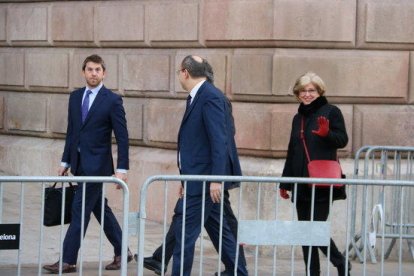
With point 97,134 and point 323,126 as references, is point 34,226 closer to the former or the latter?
point 97,134

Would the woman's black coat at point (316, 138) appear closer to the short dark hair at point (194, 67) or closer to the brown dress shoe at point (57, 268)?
the short dark hair at point (194, 67)

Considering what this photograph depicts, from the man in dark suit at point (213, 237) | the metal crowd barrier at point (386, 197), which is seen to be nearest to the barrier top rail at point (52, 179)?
the man in dark suit at point (213, 237)

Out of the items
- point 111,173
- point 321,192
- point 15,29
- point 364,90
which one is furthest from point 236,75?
point 15,29

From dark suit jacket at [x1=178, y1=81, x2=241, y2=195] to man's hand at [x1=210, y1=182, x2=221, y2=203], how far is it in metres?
0.22

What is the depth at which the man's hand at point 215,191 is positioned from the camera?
849cm

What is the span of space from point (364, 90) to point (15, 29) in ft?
16.5

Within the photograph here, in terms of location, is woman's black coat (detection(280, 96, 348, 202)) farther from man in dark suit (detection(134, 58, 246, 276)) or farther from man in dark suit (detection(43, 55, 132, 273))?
man in dark suit (detection(43, 55, 132, 273))

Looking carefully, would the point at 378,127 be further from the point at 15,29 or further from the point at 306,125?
the point at 15,29

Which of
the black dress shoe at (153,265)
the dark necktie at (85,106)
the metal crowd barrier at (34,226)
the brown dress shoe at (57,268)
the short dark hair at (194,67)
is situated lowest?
the brown dress shoe at (57,268)

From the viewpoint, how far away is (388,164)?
463 inches

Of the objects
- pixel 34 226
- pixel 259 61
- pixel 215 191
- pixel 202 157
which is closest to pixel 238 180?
pixel 215 191

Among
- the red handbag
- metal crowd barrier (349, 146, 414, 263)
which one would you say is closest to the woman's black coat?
the red handbag

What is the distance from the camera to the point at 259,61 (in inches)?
460

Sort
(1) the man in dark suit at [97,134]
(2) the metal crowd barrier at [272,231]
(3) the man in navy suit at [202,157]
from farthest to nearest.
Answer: (1) the man in dark suit at [97,134] → (3) the man in navy suit at [202,157] → (2) the metal crowd barrier at [272,231]
